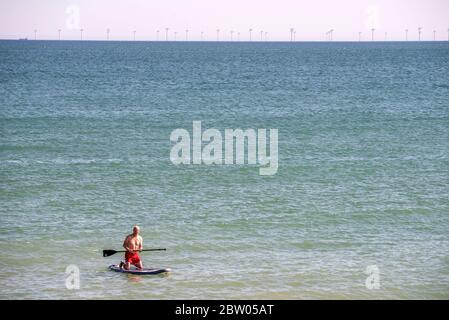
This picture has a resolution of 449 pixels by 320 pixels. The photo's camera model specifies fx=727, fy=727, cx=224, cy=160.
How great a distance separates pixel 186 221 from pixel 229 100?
165 feet

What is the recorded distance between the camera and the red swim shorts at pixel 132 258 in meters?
24.6

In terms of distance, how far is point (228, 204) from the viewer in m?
34.6

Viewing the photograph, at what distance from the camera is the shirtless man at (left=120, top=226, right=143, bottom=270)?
966 inches

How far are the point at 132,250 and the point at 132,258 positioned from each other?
0.33m

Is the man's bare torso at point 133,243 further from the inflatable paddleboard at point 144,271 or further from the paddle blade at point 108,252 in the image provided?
the paddle blade at point 108,252

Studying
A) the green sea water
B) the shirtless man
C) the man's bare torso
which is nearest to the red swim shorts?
the shirtless man

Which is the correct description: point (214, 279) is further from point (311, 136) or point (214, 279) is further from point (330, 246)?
point (311, 136)

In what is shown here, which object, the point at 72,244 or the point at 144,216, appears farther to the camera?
the point at 144,216

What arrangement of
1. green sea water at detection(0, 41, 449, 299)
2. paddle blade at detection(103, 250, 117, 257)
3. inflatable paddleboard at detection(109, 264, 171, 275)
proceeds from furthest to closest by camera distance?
paddle blade at detection(103, 250, 117, 257)
inflatable paddleboard at detection(109, 264, 171, 275)
green sea water at detection(0, 41, 449, 299)

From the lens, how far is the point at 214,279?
79.4 ft

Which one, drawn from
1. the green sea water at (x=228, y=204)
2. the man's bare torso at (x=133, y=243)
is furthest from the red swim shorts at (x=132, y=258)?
the green sea water at (x=228, y=204)

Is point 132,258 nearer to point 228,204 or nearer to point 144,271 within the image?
point 144,271

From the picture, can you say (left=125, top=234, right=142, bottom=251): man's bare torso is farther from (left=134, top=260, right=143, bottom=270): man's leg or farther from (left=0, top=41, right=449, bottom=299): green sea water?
(left=0, top=41, right=449, bottom=299): green sea water
